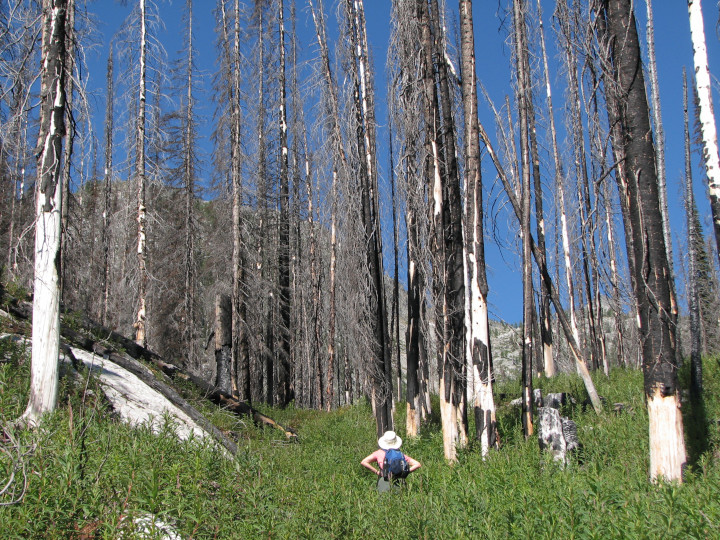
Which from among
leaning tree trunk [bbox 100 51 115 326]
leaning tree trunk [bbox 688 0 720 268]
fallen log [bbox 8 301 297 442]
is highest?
leaning tree trunk [bbox 100 51 115 326]

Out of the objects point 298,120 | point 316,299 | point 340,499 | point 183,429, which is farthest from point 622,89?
point 298,120

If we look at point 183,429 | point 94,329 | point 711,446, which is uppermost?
point 94,329

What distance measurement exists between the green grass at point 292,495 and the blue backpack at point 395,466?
158 millimetres

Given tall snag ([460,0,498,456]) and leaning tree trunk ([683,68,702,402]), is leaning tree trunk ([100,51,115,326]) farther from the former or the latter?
leaning tree trunk ([683,68,702,402])

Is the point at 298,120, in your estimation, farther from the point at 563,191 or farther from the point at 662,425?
the point at 662,425

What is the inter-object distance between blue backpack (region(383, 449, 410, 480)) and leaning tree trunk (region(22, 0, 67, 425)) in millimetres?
3864

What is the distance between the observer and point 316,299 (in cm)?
2178

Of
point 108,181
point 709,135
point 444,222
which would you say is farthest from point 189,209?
point 709,135

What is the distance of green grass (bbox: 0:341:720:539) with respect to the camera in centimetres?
398

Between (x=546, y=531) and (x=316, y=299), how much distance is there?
18.1 m

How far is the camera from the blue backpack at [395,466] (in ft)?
20.6

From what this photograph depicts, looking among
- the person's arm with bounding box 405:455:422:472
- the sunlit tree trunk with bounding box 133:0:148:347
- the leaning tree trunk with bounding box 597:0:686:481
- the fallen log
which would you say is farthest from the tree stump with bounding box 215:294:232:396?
the leaning tree trunk with bounding box 597:0:686:481

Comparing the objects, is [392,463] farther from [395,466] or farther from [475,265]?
[475,265]

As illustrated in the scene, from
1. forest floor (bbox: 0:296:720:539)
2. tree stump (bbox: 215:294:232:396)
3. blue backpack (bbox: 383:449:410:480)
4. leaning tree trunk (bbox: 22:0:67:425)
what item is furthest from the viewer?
tree stump (bbox: 215:294:232:396)
